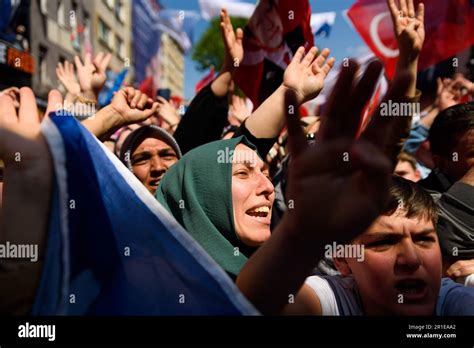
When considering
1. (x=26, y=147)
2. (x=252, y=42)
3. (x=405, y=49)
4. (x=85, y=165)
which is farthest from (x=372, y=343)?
(x=252, y=42)

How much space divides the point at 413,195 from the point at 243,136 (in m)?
0.55

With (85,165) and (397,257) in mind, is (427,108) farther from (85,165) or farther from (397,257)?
(85,165)

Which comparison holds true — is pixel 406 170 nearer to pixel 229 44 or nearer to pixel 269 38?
pixel 269 38

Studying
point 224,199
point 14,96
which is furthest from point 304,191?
point 14,96

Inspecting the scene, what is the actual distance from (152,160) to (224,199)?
0.93m

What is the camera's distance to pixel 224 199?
1594 mm

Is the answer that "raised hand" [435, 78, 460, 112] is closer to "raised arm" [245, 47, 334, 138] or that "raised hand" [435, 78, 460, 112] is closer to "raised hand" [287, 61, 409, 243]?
"raised arm" [245, 47, 334, 138]

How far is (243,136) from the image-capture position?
5.81 ft

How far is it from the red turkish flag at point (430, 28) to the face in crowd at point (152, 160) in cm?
133

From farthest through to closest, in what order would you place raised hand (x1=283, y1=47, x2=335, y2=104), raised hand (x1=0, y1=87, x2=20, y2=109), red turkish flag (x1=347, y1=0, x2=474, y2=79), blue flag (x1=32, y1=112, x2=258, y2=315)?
1. red turkish flag (x1=347, y1=0, x2=474, y2=79)
2. raised hand (x1=283, y1=47, x2=335, y2=104)
3. raised hand (x1=0, y1=87, x2=20, y2=109)
4. blue flag (x1=32, y1=112, x2=258, y2=315)

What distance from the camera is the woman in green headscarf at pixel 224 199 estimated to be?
1560 millimetres

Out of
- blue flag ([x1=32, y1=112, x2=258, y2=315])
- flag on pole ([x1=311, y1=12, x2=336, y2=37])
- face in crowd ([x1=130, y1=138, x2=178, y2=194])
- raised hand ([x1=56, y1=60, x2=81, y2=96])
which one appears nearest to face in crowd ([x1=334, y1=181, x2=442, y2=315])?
blue flag ([x1=32, y1=112, x2=258, y2=315])

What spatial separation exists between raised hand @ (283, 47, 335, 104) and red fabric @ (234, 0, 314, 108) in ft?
2.24

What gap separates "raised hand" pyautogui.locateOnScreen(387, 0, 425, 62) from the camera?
1.90m
